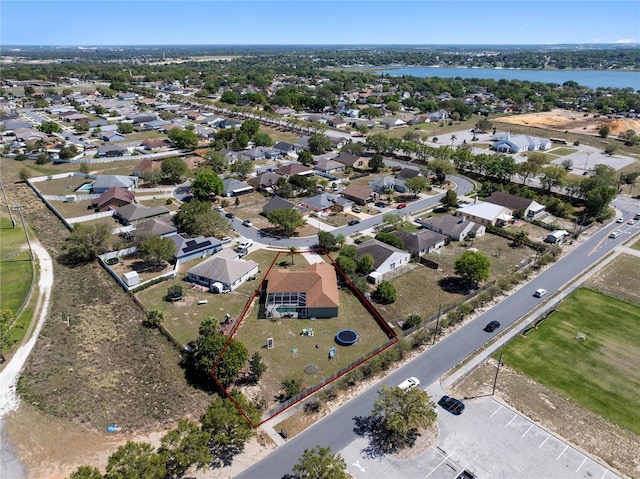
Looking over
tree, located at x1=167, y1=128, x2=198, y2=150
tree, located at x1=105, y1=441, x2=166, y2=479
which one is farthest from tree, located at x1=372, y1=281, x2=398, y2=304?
tree, located at x1=167, y1=128, x2=198, y2=150

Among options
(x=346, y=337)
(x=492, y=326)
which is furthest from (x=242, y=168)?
(x=492, y=326)

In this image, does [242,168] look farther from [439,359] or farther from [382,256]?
[439,359]

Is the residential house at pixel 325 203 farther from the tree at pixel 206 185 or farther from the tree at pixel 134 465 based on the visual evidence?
the tree at pixel 134 465

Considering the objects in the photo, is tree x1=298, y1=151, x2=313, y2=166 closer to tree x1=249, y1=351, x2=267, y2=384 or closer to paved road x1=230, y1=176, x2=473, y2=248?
paved road x1=230, y1=176, x2=473, y2=248

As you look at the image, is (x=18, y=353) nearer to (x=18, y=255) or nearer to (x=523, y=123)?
(x=18, y=255)

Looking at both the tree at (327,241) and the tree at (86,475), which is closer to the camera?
the tree at (86,475)

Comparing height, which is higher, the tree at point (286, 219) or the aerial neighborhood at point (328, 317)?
the tree at point (286, 219)

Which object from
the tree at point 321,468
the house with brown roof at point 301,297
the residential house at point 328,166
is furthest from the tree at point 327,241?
the residential house at point 328,166

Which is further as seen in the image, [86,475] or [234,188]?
[234,188]
